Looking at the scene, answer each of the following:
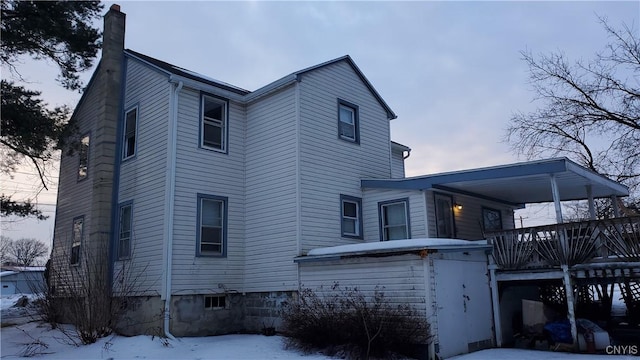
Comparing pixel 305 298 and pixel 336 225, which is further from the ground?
pixel 336 225

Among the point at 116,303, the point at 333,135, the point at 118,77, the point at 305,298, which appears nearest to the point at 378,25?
the point at 333,135

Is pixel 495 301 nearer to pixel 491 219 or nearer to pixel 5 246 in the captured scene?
pixel 491 219

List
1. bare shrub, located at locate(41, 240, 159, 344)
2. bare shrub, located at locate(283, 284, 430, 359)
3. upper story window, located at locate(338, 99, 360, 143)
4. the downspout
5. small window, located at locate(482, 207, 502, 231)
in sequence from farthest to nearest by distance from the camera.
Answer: small window, located at locate(482, 207, 502, 231), upper story window, located at locate(338, 99, 360, 143), the downspout, bare shrub, located at locate(41, 240, 159, 344), bare shrub, located at locate(283, 284, 430, 359)

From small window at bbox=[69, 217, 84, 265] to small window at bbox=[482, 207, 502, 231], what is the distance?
13473 mm

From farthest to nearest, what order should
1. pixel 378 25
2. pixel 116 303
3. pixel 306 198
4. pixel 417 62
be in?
pixel 417 62 → pixel 378 25 → pixel 306 198 → pixel 116 303

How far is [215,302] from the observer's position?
12453 mm

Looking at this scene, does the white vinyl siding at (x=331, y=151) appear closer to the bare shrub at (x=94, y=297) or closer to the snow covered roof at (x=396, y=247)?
the snow covered roof at (x=396, y=247)

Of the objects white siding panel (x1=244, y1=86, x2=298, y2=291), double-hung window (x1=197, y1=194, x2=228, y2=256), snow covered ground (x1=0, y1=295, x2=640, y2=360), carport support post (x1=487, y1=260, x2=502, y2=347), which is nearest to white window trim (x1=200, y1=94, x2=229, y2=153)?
white siding panel (x1=244, y1=86, x2=298, y2=291)

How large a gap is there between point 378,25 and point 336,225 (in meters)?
8.64

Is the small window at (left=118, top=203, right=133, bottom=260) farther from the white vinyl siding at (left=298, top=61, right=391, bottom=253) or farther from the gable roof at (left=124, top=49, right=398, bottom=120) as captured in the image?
the white vinyl siding at (left=298, top=61, right=391, bottom=253)

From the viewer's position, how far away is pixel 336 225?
44.2ft

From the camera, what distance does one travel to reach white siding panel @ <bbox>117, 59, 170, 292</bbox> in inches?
476

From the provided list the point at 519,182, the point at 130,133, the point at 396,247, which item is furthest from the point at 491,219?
the point at 130,133

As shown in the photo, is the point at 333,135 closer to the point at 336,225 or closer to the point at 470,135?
the point at 336,225
